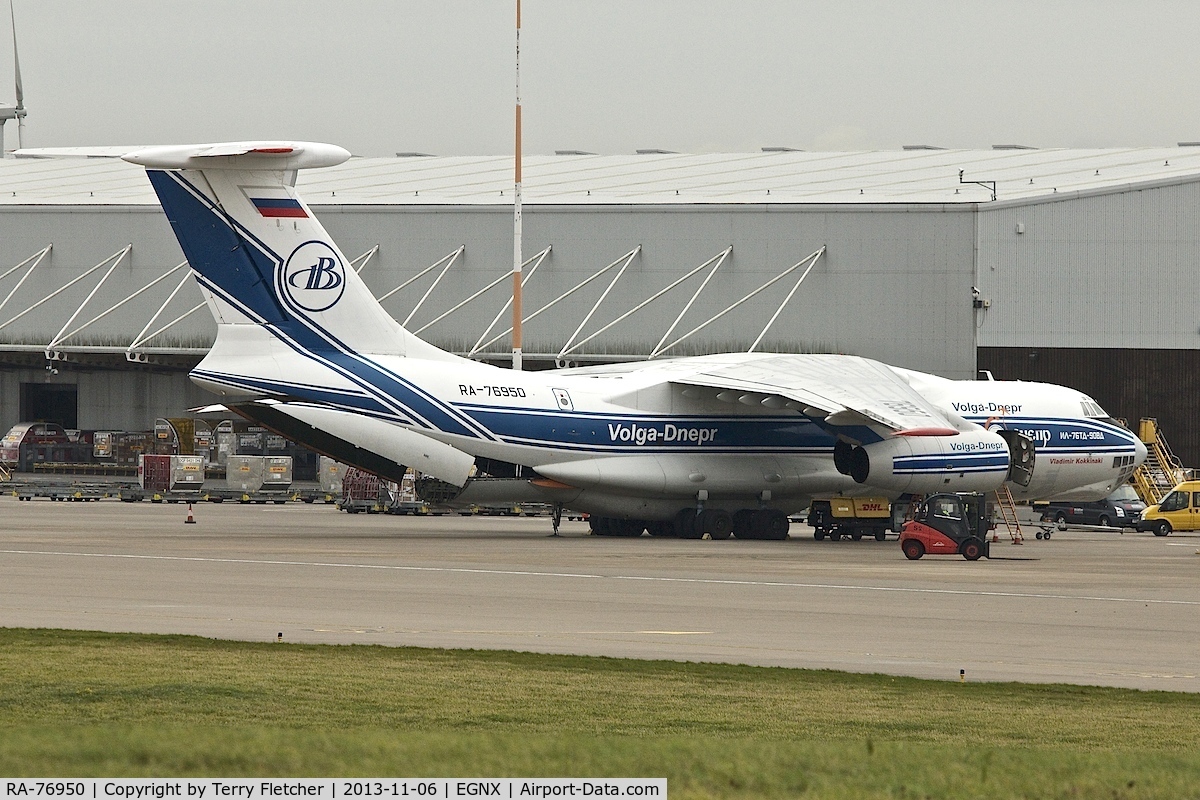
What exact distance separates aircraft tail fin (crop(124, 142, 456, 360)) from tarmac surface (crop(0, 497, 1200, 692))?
14.4 feet

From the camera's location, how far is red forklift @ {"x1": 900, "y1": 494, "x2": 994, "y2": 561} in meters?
30.7

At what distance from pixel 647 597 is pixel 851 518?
16.2 m

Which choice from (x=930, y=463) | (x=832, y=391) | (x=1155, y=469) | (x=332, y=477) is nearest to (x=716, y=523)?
(x=832, y=391)

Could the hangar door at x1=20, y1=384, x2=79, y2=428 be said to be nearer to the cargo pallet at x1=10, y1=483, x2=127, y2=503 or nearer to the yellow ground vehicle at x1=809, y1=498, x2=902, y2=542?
the cargo pallet at x1=10, y1=483, x2=127, y2=503

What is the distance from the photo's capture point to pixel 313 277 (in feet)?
108

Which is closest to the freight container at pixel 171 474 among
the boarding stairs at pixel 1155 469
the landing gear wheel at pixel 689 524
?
the landing gear wheel at pixel 689 524

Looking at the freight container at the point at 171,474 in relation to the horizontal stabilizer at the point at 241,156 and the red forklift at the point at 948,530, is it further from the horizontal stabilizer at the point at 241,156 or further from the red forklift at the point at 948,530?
the red forklift at the point at 948,530

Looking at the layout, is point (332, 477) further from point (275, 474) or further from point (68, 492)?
point (68, 492)

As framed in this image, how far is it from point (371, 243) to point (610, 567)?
34.4 meters

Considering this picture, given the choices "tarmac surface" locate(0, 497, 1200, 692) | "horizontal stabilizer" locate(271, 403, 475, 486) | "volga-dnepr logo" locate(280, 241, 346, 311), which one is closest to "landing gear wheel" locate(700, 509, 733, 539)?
"tarmac surface" locate(0, 497, 1200, 692)

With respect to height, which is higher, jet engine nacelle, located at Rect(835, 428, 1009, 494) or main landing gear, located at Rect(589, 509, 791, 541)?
jet engine nacelle, located at Rect(835, 428, 1009, 494)

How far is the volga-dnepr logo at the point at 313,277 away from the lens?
3284cm

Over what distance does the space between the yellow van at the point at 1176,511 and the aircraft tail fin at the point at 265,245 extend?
22771 millimetres

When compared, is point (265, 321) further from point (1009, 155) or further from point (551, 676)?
point (1009, 155)
